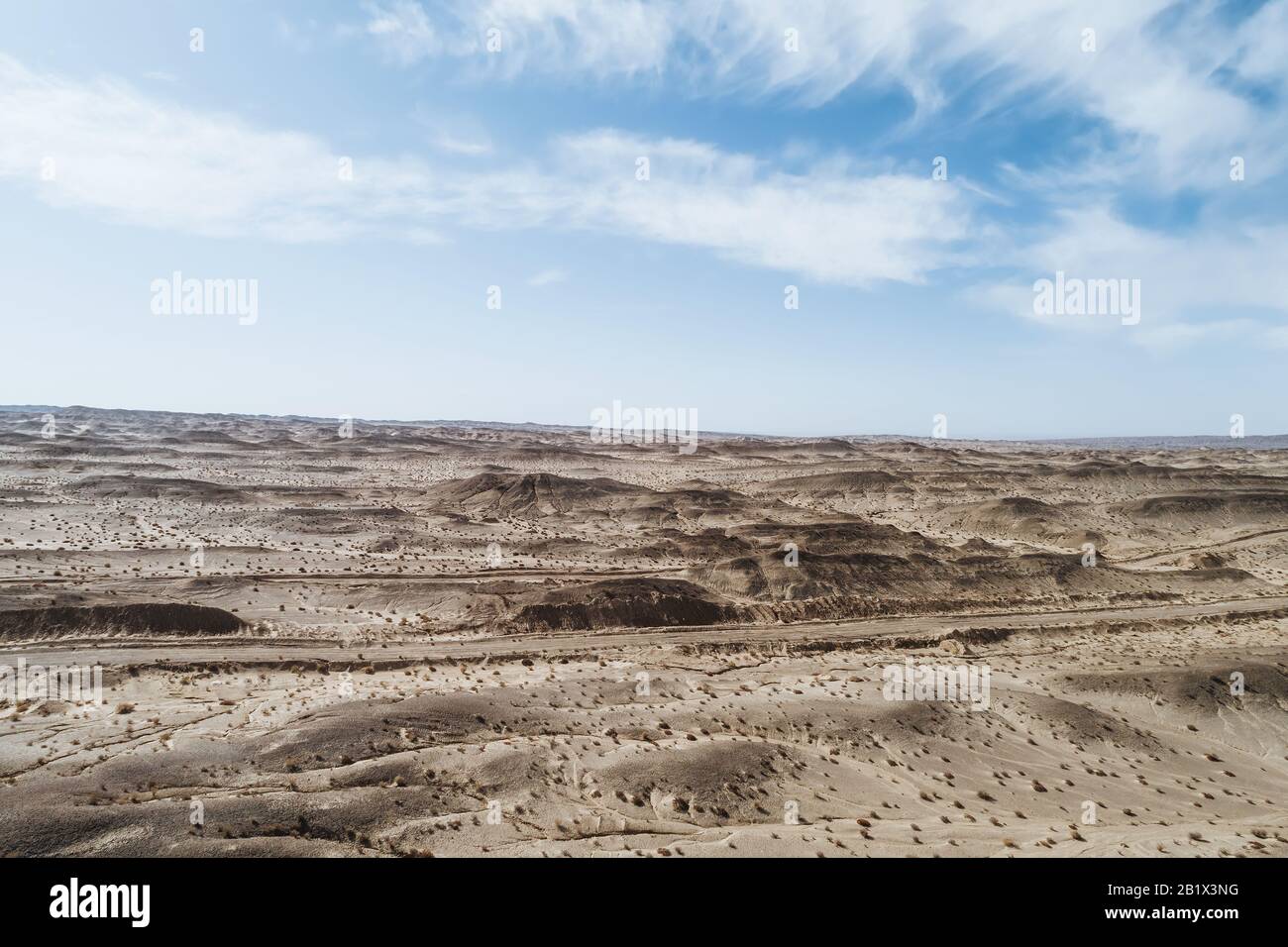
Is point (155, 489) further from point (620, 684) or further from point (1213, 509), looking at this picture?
point (1213, 509)

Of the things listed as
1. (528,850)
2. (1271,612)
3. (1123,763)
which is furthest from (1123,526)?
(528,850)

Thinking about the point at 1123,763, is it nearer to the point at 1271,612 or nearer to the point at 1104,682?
the point at 1104,682

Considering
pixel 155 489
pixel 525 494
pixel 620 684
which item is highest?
pixel 155 489

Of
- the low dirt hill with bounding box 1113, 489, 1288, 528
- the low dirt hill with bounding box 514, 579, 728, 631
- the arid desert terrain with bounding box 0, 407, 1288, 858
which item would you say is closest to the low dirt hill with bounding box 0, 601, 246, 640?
the arid desert terrain with bounding box 0, 407, 1288, 858

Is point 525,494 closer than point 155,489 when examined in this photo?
No

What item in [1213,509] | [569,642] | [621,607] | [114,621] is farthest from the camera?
[1213,509]

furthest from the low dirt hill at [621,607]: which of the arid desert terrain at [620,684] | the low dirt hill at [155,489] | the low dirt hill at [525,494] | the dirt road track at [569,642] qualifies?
the low dirt hill at [155,489]

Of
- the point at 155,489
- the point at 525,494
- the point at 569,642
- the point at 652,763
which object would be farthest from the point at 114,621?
the point at 525,494

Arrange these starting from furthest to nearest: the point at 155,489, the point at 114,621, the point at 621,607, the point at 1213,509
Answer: the point at 1213,509
the point at 155,489
the point at 621,607
the point at 114,621

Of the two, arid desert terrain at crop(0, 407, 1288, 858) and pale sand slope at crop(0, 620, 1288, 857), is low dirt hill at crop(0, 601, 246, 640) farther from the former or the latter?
pale sand slope at crop(0, 620, 1288, 857)
